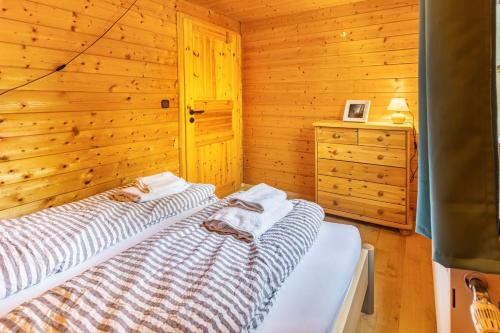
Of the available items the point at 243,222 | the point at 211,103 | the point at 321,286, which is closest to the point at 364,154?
the point at 211,103

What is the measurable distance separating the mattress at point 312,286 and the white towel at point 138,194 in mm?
383

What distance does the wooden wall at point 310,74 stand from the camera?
9.99 ft

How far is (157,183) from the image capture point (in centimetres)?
223

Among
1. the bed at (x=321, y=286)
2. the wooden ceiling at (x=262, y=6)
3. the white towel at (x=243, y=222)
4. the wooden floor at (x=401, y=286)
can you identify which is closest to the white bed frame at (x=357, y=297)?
the bed at (x=321, y=286)

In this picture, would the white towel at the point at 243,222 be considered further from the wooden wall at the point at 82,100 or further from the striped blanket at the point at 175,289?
the wooden wall at the point at 82,100

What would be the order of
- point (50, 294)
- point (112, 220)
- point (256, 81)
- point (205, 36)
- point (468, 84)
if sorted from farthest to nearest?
point (256, 81), point (205, 36), point (112, 220), point (50, 294), point (468, 84)

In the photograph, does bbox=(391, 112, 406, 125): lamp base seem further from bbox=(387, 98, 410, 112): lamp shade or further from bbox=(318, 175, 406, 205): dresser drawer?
bbox=(318, 175, 406, 205): dresser drawer

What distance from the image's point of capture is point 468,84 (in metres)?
0.56

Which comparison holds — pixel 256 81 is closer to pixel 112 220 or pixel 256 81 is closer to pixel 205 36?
pixel 205 36

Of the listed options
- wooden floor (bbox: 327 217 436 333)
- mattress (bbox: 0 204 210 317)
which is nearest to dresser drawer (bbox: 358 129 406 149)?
wooden floor (bbox: 327 217 436 333)

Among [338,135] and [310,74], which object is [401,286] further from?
[310,74]

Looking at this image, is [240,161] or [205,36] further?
[240,161]

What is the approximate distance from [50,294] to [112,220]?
0.71 metres

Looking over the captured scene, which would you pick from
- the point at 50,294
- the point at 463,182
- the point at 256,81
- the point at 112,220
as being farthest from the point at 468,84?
the point at 256,81
